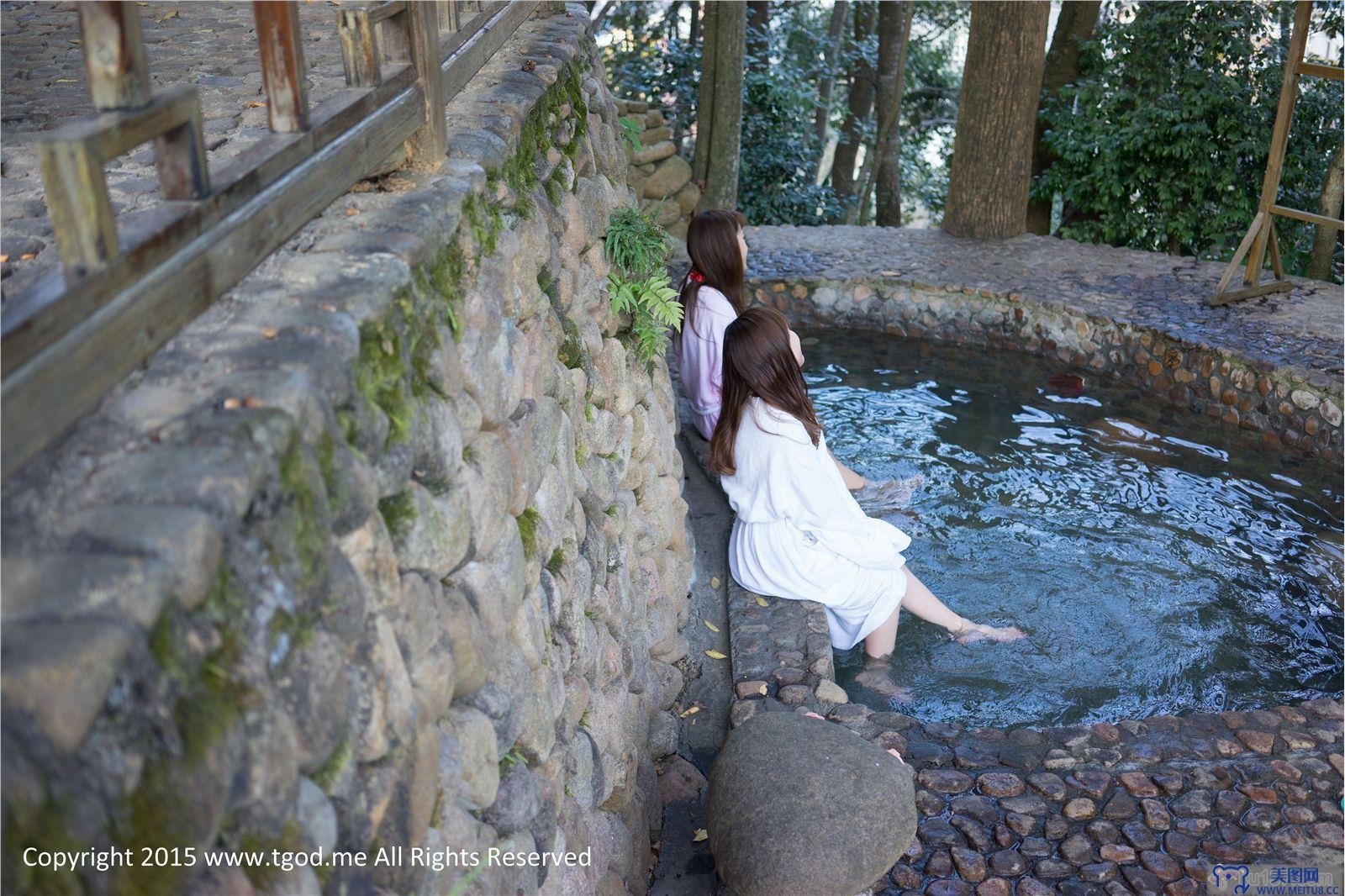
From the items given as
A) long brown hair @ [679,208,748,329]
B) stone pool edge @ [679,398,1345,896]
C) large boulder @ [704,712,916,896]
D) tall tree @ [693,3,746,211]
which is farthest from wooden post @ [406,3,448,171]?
tall tree @ [693,3,746,211]

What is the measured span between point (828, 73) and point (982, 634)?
31.1 feet

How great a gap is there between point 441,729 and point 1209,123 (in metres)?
10.2

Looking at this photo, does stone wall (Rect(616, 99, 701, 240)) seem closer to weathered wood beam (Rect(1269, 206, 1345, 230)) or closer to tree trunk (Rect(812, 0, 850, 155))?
tree trunk (Rect(812, 0, 850, 155))

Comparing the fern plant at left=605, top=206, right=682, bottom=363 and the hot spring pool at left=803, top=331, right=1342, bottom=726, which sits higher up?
the fern plant at left=605, top=206, right=682, bottom=363

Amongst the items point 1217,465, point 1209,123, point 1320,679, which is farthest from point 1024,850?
point 1209,123

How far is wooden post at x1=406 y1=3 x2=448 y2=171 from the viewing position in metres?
2.43

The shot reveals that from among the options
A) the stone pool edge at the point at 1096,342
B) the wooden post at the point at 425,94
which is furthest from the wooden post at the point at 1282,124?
the wooden post at the point at 425,94

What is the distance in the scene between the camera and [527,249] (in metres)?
2.77

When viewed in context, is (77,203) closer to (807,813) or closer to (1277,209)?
(807,813)

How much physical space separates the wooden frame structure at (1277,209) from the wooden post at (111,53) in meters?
7.20

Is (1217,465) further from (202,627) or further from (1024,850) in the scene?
(202,627)

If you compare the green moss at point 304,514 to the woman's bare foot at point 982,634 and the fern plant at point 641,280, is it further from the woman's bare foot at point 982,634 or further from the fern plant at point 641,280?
the woman's bare foot at point 982,634

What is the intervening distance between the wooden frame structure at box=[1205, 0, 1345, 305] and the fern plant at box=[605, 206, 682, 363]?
503cm

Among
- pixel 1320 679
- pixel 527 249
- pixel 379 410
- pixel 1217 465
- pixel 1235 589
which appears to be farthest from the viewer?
pixel 1217 465
